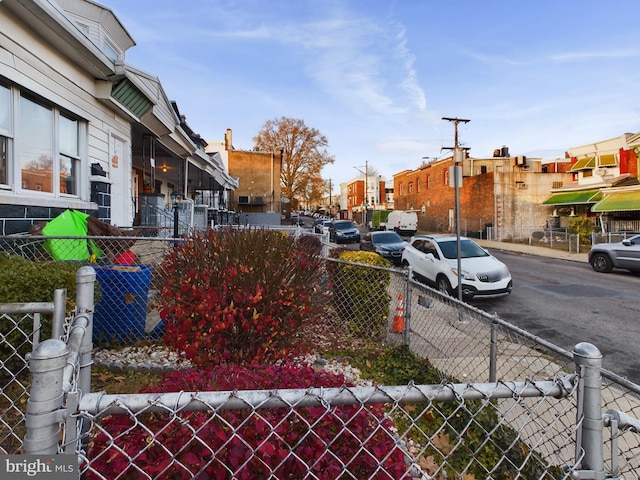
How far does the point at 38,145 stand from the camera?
20.7 feet

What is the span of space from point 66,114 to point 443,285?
9068mm

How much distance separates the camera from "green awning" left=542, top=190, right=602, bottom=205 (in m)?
28.0

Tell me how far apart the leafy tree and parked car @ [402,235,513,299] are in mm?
39071

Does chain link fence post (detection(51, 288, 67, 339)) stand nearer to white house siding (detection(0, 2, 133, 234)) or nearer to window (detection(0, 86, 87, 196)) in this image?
white house siding (detection(0, 2, 133, 234))

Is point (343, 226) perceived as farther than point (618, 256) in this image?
Yes

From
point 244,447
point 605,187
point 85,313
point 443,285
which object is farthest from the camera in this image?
point 605,187

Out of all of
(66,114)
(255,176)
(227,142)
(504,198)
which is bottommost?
(66,114)

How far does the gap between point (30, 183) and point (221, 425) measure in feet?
21.3

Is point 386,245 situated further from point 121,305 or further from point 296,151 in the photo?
point 296,151

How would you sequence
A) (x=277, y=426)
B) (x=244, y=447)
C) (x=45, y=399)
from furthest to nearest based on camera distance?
(x=244, y=447) < (x=277, y=426) < (x=45, y=399)

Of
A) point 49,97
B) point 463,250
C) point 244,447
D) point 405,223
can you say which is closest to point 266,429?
point 244,447

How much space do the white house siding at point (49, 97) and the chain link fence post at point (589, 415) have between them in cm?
680

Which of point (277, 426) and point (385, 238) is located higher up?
point (385, 238)

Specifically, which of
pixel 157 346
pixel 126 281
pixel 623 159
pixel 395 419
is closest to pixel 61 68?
pixel 126 281
